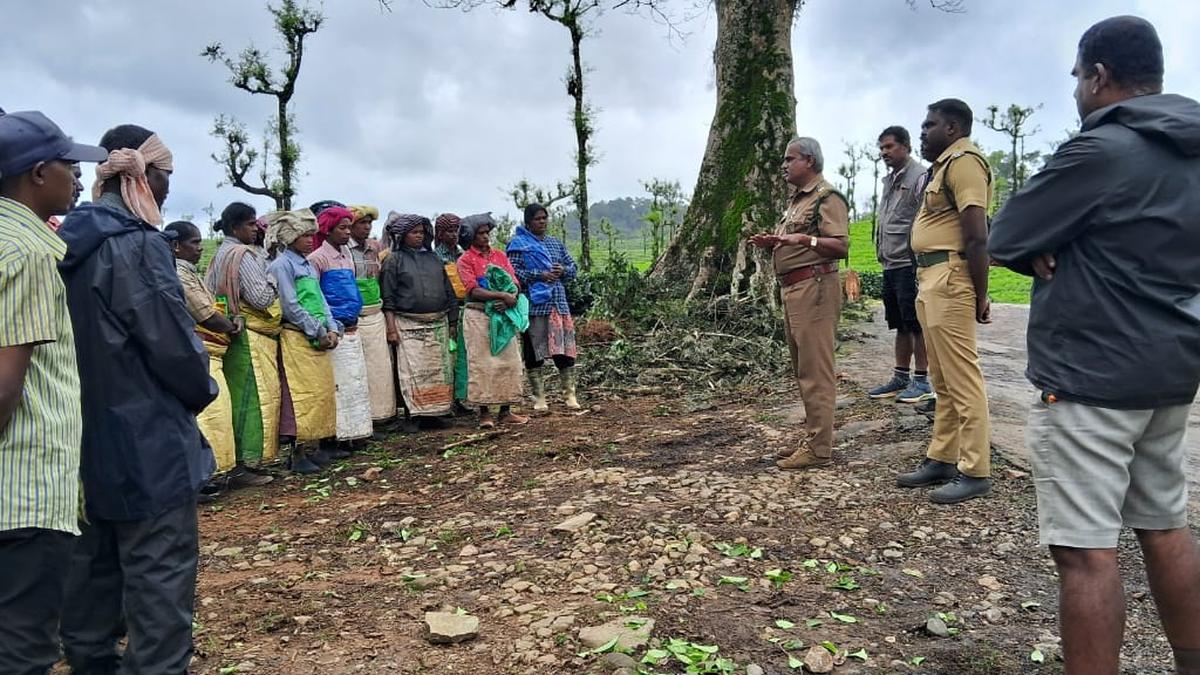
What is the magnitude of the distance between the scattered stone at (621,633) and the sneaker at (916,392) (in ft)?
12.2

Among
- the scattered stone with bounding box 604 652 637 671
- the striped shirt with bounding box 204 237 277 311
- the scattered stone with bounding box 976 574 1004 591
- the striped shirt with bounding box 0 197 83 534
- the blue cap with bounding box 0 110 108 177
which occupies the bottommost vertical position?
the scattered stone with bounding box 976 574 1004 591

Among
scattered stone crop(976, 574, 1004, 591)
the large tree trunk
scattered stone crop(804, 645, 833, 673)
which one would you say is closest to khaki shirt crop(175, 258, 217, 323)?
scattered stone crop(804, 645, 833, 673)

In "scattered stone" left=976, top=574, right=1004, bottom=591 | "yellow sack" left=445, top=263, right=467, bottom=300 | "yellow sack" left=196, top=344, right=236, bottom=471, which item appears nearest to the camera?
"scattered stone" left=976, top=574, right=1004, bottom=591

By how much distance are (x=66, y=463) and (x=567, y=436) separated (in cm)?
430

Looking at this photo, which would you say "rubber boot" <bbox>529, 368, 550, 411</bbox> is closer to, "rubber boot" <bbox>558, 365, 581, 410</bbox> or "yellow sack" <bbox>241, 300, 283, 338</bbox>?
"rubber boot" <bbox>558, 365, 581, 410</bbox>

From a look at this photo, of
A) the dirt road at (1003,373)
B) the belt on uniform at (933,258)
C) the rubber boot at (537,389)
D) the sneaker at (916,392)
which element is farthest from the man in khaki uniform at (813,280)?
the rubber boot at (537,389)

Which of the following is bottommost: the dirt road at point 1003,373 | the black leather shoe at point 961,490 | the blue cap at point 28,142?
the black leather shoe at point 961,490

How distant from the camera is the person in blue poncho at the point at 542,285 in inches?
273

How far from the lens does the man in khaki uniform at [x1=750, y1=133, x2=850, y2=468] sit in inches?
180

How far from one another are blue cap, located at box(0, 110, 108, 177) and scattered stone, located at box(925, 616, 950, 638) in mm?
3019

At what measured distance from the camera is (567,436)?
20.2ft

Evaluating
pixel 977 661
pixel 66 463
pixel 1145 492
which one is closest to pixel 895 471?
pixel 977 661

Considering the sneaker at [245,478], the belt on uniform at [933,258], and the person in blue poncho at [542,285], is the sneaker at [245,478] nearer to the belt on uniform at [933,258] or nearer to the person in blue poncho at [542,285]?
the person in blue poncho at [542,285]

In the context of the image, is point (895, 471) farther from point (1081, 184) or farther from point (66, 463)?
point (66, 463)
